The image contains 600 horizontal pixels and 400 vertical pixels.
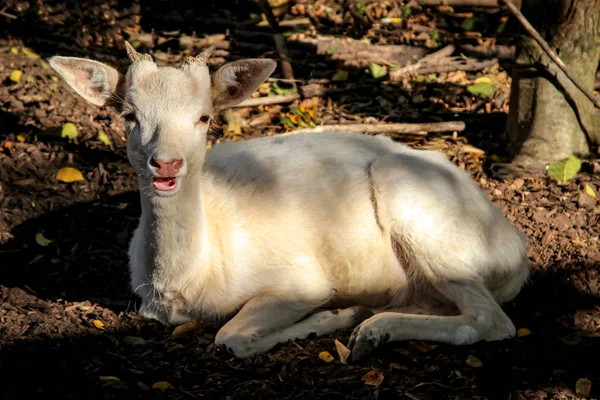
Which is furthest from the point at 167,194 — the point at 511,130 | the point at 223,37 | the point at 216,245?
the point at 223,37

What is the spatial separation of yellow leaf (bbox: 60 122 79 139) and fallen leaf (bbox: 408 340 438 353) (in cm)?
378

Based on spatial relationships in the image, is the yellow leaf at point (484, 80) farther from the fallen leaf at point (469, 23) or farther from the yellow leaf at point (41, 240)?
the yellow leaf at point (41, 240)

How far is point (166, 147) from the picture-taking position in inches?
171

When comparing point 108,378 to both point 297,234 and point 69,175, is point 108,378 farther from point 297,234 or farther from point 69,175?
point 69,175

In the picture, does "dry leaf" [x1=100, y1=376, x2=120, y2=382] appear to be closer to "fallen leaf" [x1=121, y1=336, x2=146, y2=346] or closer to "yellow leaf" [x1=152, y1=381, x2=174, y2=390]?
"yellow leaf" [x1=152, y1=381, x2=174, y2=390]

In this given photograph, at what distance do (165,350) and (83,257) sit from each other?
1.51 m

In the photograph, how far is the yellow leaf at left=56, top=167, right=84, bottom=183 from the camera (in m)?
6.65

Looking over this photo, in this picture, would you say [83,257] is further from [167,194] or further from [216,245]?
[167,194]

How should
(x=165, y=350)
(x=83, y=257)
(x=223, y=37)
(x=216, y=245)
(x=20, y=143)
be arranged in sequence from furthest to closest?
(x=223, y=37) < (x=20, y=143) < (x=83, y=257) < (x=216, y=245) < (x=165, y=350)

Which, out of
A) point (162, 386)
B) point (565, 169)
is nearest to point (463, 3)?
point (565, 169)

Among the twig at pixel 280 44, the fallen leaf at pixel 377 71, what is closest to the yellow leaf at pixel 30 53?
the twig at pixel 280 44

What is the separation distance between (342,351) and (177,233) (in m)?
1.17

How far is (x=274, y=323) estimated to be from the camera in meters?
4.93

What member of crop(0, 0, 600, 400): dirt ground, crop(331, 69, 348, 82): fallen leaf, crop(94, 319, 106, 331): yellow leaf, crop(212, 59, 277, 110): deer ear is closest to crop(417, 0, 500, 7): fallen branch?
crop(0, 0, 600, 400): dirt ground
